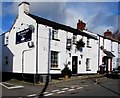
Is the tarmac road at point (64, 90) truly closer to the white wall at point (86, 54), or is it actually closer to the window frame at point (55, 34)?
the window frame at point (55, 34)

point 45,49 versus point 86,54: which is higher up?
point 45,49

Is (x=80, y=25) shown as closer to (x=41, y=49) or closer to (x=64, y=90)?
(x=41, y=49)

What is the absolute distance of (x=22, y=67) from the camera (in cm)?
2084

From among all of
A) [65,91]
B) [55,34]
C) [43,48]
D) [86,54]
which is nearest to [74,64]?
[86,54]

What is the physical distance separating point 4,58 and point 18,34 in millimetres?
4860

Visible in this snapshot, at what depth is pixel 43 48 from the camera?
1945 cm

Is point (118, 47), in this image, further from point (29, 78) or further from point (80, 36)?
point (29, 78)

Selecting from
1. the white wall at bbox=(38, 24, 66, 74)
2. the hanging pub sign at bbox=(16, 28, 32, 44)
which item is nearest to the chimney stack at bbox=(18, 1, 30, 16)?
the hanging pub sign at bbox=(16, 28, 32, 44)

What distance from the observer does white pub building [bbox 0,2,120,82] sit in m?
19.3

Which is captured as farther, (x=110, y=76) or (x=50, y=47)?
(x=110, y=76)

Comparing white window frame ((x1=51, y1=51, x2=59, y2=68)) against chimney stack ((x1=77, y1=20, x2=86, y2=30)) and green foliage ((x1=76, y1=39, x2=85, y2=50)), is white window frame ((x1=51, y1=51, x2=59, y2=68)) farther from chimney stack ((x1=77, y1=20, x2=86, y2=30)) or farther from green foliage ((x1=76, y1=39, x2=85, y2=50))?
chimney stack ((x1=77, y1=20, x2=86, y2=30))

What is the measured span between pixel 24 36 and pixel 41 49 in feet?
8.64

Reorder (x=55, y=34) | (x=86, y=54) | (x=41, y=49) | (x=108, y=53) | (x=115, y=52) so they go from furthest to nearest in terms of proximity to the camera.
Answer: (x=115, y=52) → (x=108, y=53) → (x=86, y=54) → (x=55, y=34) → (x=41, y=49)

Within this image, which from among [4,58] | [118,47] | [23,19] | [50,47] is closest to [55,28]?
[50,47]
